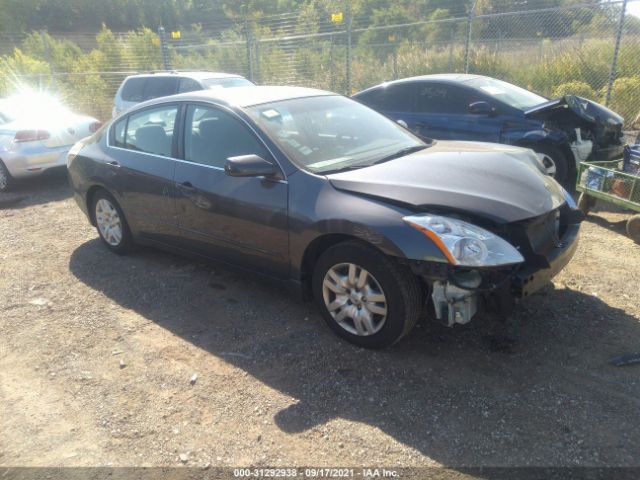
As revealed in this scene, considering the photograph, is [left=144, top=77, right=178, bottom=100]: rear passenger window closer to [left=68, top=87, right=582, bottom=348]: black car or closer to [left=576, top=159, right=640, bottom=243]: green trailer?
[left=68, top=87, right=582, bottom=348]: black car

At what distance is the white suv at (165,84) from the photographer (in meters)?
9.38

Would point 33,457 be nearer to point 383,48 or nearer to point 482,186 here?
point 482,186

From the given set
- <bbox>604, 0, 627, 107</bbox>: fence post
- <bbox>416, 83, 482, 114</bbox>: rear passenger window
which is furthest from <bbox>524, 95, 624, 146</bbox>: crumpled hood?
<bbox>604, 0, 627, 107</bbox>: fence post

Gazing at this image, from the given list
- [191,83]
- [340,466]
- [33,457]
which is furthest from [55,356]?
[191,83]

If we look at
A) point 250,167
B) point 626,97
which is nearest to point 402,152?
point 250,167

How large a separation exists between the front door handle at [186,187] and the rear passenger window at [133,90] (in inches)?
256

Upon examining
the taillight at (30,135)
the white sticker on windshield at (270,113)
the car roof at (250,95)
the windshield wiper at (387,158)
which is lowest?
the taillight at (30,135)

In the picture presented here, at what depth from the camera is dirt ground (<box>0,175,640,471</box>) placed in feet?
8.64

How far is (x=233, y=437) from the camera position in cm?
275

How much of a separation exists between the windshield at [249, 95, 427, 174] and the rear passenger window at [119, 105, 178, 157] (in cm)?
94

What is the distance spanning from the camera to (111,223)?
17.2ft

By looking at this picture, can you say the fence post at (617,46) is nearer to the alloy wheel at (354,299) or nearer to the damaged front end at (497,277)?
the damaged front end at (497,277)

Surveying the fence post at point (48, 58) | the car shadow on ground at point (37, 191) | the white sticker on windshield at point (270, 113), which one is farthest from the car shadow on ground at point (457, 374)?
the fence post at point (48, 58)

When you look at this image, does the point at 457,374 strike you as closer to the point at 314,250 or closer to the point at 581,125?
the point at 314,250
